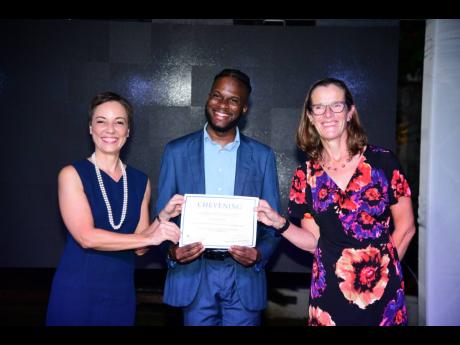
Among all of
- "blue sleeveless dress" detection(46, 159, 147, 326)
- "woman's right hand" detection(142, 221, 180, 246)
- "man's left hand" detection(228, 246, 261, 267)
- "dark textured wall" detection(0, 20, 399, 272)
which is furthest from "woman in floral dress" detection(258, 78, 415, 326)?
"dark textured wall" detection(0, 20, 399, 272)

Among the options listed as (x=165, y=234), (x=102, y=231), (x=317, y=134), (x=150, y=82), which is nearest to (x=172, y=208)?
(x=165, y=234)

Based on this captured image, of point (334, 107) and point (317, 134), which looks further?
point (317, 134)

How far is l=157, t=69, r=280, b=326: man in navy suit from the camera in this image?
9.09 ft

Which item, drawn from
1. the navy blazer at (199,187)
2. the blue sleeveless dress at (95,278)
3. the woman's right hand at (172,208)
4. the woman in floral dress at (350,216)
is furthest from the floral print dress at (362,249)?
the blue sleeveless dress at (95,278)

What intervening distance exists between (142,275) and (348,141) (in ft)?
10.9

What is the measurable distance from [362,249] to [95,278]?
1.53 m

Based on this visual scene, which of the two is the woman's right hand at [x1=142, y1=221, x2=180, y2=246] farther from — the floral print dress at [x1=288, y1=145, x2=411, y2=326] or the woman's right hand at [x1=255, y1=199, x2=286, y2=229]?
the floral print dress at [x1=288, y1=145, x2=411, y2=326]

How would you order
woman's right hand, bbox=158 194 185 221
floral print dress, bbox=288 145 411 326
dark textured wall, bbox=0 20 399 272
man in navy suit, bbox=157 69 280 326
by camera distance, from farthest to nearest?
dark textured wall, bbox=0 20 399 272 < man in navy suit, bbox=157 69 280 326 < woman's right hand, bbox=158 194 185 221 < floral print dress, bbox=288 145 411 326

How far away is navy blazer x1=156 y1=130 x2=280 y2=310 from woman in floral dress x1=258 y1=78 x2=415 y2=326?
0.19 m

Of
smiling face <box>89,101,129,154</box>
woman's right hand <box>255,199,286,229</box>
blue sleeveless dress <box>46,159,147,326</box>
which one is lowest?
blue sleeveless dress <box>46,159,147,326</box>

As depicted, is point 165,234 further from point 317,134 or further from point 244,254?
point 317,134

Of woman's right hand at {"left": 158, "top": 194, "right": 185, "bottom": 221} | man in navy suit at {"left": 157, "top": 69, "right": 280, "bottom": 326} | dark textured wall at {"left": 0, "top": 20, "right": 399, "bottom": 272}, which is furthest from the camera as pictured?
dark textured wall at {"left": 0, "top": 20, "right": 399, "bottom": 272}

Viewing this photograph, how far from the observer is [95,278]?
103 inches

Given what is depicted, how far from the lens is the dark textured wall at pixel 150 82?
4.61 metres
